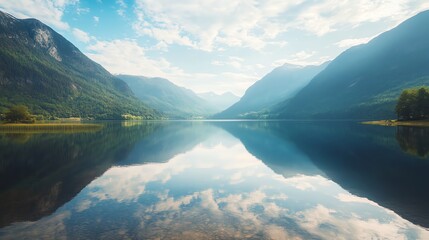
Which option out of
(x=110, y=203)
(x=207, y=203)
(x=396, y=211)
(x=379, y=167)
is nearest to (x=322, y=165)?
(x=379, y=167)

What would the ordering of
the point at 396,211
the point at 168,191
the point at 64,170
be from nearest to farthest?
the point at 396,211, the point at 168,191, the point at 64,170

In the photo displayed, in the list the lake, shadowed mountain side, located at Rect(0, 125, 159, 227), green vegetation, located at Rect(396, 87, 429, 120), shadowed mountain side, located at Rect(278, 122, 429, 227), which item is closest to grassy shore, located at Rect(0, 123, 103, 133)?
shadowed mountain side, located at Rect(0, 125, 159, 227)

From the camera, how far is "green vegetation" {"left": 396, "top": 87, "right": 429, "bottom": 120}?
5310 inches

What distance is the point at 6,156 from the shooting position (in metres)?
48.3

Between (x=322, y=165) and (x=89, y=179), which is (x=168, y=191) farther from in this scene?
(x=322, y=165)

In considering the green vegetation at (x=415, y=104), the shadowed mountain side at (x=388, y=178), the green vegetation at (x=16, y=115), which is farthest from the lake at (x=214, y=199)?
the green vegetation at (x=16, y=115)

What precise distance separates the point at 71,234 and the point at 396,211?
2270 cm

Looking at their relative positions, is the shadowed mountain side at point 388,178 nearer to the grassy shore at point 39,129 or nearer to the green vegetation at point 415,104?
the green vegetation at point 415,104

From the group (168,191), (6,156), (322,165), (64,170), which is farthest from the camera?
(6,156)

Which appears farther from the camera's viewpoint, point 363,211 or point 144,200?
point 144,200

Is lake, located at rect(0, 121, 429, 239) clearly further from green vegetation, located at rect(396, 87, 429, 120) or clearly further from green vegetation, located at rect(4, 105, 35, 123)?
green vegetation, located at rect(4, 105, 35, 123)

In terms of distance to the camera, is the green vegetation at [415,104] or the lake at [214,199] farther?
the green vegetation at [415,104]

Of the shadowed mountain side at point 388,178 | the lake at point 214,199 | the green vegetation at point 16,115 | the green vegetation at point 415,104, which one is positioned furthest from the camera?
the green vegetation at point 16,115

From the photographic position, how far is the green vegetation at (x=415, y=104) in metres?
135
